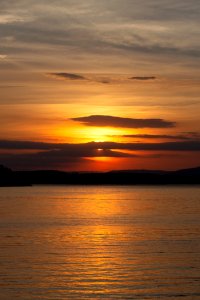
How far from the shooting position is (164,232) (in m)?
73.9

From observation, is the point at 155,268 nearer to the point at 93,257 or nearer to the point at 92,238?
the point at 93,257

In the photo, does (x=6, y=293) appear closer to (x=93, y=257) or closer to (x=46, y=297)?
(x=46, y=297)

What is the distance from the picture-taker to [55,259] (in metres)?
50.0

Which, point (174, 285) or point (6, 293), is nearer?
point (6, 293)

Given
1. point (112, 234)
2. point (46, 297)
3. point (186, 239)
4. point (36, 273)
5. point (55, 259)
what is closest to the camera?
point (46, 297)

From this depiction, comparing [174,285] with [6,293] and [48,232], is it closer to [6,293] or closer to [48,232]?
[6,293]

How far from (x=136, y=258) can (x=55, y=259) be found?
6265mm

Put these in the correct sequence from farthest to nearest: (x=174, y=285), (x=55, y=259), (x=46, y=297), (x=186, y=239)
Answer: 1. (x=186, y=239)
2. (x=55, y=259)
3. (x=174, y=285)
4. (x=46, y=297)

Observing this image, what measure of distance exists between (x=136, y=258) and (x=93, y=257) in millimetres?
3397

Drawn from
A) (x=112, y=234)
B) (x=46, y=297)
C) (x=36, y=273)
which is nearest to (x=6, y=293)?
(x=46, y=297)

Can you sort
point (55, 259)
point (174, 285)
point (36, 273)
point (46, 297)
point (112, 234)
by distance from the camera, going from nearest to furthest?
1. point (46, 297)
2. point (174, 285)
3. point (36, 273)
4. point (55, 259)
5. point (112, 234)

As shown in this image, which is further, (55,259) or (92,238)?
(92,238)

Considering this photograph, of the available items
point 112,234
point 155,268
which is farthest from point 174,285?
point 112,234

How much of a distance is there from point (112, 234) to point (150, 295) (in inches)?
1381
